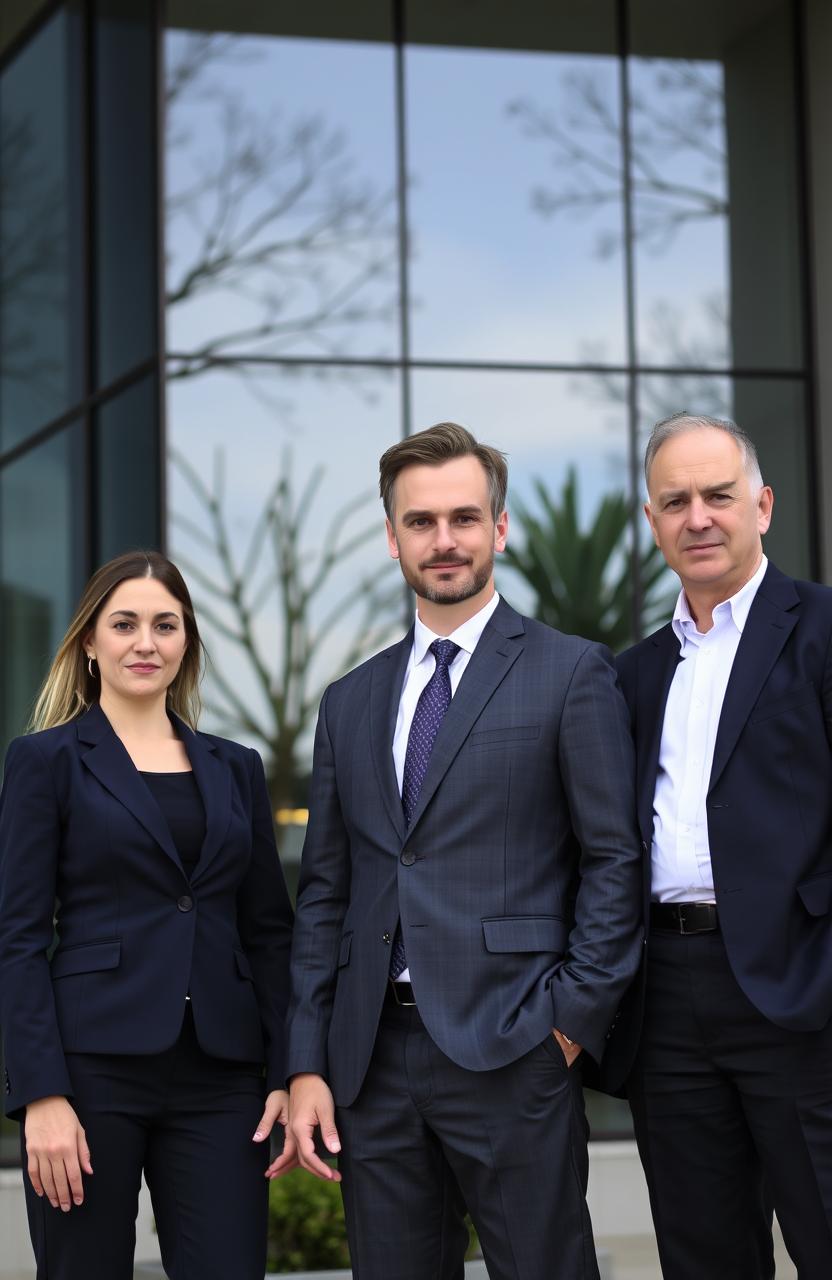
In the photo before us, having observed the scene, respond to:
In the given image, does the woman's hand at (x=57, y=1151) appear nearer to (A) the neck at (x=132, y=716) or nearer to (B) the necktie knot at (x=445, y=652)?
(A) the neck at (x=132, y=716)

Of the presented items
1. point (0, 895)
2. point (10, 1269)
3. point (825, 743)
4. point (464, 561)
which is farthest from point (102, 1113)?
point (10, 1269)

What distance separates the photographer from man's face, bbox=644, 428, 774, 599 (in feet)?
10.6

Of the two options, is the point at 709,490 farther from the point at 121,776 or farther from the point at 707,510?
the point at 121,776

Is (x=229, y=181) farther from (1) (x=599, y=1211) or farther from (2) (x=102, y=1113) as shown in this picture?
(2) (x=102, y=1113)

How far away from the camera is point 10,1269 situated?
653 centimetres

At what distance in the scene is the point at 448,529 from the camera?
3.14m

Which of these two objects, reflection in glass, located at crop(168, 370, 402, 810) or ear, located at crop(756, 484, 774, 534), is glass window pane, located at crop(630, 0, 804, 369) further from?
ear, located at crop(756, 484, 774, 534)

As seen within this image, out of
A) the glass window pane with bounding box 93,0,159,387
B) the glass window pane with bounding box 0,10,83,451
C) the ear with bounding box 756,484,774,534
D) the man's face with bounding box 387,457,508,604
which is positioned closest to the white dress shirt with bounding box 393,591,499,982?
the man's face with bounding box 387,457,508,604

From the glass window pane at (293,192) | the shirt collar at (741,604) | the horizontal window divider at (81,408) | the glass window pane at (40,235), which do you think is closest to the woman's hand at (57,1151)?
the shirt collar at (741,604)

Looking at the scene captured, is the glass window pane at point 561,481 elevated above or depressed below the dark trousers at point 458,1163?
above

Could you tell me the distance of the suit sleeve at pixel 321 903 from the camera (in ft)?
10.6

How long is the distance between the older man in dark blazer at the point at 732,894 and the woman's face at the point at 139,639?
0.93 m

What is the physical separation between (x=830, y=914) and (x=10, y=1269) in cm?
460

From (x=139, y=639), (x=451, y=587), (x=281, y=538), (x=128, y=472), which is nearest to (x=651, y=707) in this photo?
(x=451, y=587)
